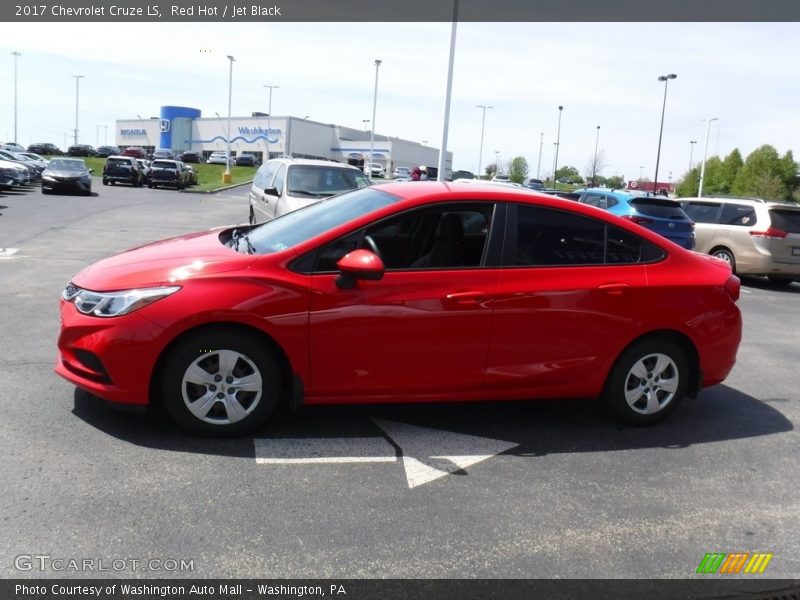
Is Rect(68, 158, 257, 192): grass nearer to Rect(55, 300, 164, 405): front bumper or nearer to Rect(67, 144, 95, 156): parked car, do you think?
Rect(67, 144, 95, 156): parked car

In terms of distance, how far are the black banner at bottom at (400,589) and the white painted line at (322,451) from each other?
1215 mm

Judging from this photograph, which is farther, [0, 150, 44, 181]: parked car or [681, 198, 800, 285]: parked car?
[0, 150, 44, 181]: parked car

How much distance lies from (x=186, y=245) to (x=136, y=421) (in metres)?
1.23

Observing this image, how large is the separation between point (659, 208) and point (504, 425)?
423 inches

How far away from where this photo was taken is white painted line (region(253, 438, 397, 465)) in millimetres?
4238

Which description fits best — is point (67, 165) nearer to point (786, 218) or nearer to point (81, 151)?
point (786, 218)

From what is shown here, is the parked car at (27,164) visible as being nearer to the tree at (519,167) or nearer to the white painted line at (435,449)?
the white painted line at (435,449)

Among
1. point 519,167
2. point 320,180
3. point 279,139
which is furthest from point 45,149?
point 320,180

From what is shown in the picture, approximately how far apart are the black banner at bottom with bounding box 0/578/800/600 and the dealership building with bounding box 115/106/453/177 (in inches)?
3372

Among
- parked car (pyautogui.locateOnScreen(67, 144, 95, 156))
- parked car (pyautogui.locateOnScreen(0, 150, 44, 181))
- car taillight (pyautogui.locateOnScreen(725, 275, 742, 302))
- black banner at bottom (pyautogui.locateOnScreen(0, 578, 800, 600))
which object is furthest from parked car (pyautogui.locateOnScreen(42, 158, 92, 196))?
parked car (pyautogui.locateOnScreen(67, 144, 95, 156))

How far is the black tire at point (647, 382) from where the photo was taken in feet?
16.4

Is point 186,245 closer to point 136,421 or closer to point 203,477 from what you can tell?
point 136,421

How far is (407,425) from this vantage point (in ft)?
16.1

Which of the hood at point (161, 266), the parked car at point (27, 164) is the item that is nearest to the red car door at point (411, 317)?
the hood at point (161, 266)
